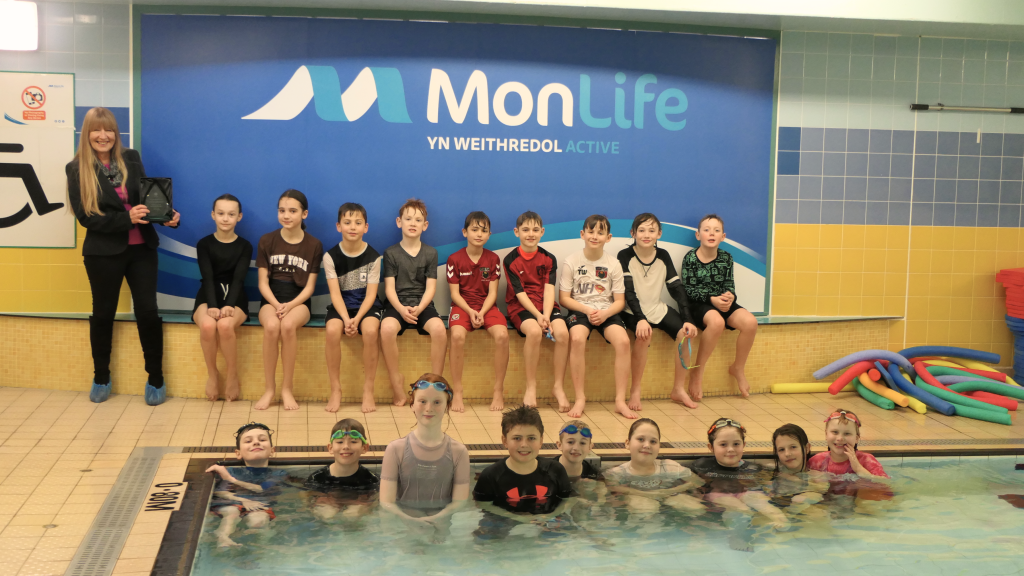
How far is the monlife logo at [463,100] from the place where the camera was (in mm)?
6070

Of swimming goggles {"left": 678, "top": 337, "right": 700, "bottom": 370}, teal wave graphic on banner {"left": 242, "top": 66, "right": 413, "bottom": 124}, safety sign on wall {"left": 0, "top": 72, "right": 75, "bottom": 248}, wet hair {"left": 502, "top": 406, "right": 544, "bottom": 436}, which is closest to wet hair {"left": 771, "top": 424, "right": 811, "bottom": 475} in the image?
wet hair {"left": 502, "top": 406, "right": 544, "bottom": 436}

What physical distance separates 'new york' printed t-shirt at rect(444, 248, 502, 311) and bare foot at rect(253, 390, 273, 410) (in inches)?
58.9

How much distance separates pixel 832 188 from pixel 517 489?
14.3ft

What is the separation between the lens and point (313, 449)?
4.48 m

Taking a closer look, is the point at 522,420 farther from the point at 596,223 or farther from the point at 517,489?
the point at 596,223

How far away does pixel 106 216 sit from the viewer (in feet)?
18.0

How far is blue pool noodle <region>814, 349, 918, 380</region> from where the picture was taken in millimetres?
6103

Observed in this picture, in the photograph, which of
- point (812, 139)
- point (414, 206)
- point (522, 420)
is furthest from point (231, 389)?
point (812, 139)

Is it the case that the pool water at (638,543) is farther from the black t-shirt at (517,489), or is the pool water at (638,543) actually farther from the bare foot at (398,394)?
the bare foot at (398,394)

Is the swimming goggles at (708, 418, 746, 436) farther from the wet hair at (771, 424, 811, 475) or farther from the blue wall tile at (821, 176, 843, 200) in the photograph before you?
the blue wall tile at (821, 176, 843, 200)

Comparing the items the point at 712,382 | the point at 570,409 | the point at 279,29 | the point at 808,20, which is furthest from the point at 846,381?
the point at 279,29

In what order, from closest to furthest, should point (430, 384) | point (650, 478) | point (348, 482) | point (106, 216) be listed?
point (430, 384)
point (348, 482)
point (650, 478)
point (106, 216)

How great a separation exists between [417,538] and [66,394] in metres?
3.66

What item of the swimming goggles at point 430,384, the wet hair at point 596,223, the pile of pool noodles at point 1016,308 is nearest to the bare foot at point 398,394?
the wet hair at point 596,223
